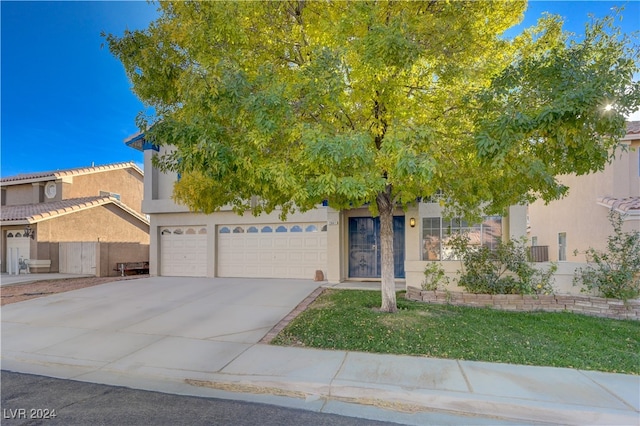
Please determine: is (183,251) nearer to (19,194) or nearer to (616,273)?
(616,273)

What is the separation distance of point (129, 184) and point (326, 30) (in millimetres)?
23003

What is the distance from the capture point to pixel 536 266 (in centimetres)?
897

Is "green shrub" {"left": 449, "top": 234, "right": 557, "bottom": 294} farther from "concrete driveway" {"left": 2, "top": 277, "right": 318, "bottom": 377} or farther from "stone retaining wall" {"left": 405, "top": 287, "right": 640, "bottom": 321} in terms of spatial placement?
"concrete driveway" {"left": 2, "top": 277, "right": 318, "bottom": 377}

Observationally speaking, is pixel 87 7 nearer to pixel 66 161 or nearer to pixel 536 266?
pixel 536 266

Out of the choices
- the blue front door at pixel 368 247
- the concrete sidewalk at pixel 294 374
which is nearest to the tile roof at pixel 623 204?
the blue front door at pixel 368 247

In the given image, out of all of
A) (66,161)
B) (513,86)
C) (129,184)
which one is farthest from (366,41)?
(66,161)

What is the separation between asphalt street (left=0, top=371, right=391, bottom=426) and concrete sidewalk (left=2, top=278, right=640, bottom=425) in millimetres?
220

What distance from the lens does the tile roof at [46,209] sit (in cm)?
1778

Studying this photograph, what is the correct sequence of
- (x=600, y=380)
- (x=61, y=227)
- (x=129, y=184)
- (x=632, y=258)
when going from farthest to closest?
(x=129, y=184) → (x=61, y=227) → (x=632, y=258) → (x=600, y=380)

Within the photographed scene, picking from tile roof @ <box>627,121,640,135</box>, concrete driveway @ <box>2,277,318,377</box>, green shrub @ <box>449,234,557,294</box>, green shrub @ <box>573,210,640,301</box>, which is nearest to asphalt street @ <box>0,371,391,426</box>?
concrete driveway @ <box>2,277,318,377</box>

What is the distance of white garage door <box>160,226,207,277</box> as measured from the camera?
48.6ft

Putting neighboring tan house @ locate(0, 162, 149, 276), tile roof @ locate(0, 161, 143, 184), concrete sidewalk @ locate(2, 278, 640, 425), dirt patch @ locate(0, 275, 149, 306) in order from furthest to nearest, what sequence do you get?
tile roof @ locate(0, 161, 143, 184) < neighboring tan house @ locate(0, 162, 149, 276) < dirt patch @ locate(0, 275, 149, 306) < concrete sidewalk @ locate(2, 278, 640, 425)

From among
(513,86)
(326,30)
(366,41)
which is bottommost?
(513,86)

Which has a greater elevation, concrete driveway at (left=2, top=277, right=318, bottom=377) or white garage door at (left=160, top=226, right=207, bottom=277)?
white garage door at (left=160, top=226, right=207, bottom=277)
